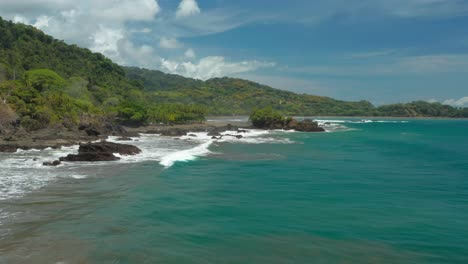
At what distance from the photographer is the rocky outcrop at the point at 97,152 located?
32.1m

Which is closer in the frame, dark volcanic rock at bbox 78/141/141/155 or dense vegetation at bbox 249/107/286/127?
dark volcanic rock at bbox 78/141/141/155

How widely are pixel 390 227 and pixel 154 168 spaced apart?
18.6 meters

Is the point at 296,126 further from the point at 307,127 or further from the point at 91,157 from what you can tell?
the point at 91,157

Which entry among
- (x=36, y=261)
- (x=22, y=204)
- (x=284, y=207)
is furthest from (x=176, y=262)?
(x=22, y=204)

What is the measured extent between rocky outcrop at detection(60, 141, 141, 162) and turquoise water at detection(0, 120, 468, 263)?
320 centimetres

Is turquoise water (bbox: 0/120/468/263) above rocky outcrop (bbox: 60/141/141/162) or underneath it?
underneath

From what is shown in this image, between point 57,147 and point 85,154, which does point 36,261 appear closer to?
point 85,154

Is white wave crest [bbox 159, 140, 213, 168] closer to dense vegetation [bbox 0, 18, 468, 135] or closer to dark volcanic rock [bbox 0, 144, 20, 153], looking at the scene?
dark volcanic rock [bbox 0, 144, 20, 153]

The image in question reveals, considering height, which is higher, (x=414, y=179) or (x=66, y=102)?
(x=66, y=102)

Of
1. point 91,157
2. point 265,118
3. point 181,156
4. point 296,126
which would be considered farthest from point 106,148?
point 265,118

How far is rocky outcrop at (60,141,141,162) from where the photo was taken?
32.1 m

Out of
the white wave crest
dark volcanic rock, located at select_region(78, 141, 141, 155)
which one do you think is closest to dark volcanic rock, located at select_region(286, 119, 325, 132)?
the white wave crest

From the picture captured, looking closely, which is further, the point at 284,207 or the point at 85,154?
the point at 85,154

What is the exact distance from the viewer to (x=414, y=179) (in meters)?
28.6
